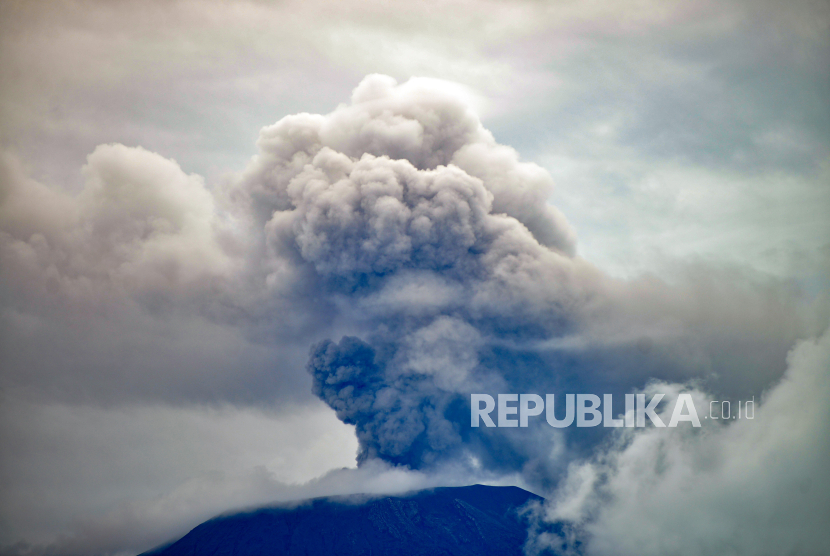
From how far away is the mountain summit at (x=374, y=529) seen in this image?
77688 millimetres

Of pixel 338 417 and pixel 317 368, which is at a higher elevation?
pixel 317 368

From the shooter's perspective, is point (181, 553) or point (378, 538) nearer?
point (378, 538)

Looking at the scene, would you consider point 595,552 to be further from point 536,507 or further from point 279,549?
point 279,549

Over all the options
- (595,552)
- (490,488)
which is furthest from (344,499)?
(595,552)

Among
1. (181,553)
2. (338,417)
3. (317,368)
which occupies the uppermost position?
(317,368)

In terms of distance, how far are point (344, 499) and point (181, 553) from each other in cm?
2071

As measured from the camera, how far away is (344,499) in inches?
3270

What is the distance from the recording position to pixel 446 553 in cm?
7638

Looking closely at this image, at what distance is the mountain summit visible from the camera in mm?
77688

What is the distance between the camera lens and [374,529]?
79.2 metres

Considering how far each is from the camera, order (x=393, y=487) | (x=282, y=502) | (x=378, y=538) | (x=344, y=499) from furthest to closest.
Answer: (x=282, y=502)
(x=344, y=499)
(x=378, y=538)
(x=393, y=487)

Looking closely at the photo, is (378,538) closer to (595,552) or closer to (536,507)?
(536,507)

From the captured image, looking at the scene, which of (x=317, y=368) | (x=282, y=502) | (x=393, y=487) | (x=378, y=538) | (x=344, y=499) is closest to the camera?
(x=317, y=368)

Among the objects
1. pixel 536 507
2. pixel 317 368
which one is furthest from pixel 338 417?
pixel 536 507
